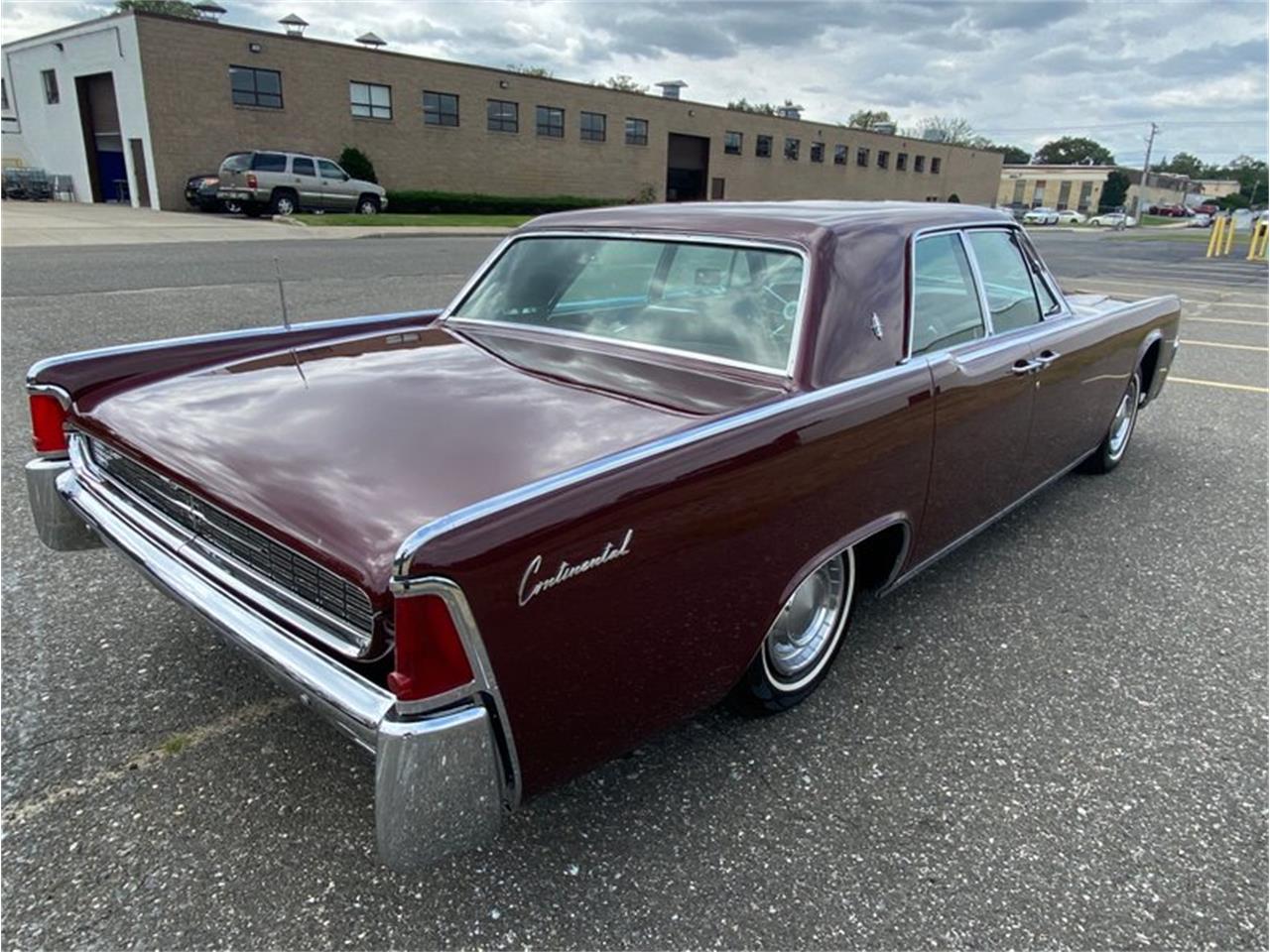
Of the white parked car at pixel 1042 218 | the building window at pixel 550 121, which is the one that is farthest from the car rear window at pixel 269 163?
the white parked car at pixel 1042 218

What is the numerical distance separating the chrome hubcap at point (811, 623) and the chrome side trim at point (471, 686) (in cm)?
104

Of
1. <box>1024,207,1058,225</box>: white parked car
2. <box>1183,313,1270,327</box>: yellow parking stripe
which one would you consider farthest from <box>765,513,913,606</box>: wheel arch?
<box>1024,207,1058,225</box>: white parked car

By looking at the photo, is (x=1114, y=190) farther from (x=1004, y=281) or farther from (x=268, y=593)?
(x=268, y=593)

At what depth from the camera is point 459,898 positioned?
1954 mm

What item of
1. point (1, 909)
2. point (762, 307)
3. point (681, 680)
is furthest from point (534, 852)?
point (762, 307)

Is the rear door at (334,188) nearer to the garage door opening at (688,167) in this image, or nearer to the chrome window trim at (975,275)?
the garage door opening at (688,167)

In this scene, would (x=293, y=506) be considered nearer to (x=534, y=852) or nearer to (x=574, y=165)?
(x=534, y=852)

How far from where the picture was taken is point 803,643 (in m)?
2.68

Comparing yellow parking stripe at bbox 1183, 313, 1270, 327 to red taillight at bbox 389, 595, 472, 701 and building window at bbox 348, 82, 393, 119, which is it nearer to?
red taillight at bbox 389, 595, 472, 701

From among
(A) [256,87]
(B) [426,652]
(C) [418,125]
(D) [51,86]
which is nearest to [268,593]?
(B) [426,652]

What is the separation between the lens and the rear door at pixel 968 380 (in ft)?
9.50

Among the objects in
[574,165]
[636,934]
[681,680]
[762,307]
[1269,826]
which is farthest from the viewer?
[574,165]

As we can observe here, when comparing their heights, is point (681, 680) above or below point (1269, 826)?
above

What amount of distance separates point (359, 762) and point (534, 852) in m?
0.60
